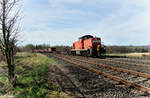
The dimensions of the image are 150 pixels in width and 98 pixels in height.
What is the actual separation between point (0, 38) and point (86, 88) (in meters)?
4.25

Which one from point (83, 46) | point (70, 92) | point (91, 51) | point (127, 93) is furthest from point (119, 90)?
point (83, 46)

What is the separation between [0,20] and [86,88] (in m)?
4.63

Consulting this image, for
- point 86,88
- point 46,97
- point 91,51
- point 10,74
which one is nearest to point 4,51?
point 10,74

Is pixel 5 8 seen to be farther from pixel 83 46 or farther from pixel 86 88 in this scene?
pixel 83 46

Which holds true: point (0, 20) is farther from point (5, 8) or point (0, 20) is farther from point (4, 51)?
point (4, 51)

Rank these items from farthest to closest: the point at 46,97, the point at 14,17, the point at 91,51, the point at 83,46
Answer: the point at 83,46, the point at 91,51, the point at 14,17, the point at 46,97

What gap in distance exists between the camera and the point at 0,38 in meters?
5.72

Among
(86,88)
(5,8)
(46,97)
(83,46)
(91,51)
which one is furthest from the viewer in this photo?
(83,46)

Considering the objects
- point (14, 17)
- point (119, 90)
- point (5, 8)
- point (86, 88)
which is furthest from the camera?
point (14, 17)

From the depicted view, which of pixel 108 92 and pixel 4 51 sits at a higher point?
pixel 4 51

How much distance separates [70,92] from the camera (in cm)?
492

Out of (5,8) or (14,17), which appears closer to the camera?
(5,8)

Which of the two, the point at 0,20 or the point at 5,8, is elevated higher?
the point at 5,8

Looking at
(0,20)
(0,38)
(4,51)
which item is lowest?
(4,51)
